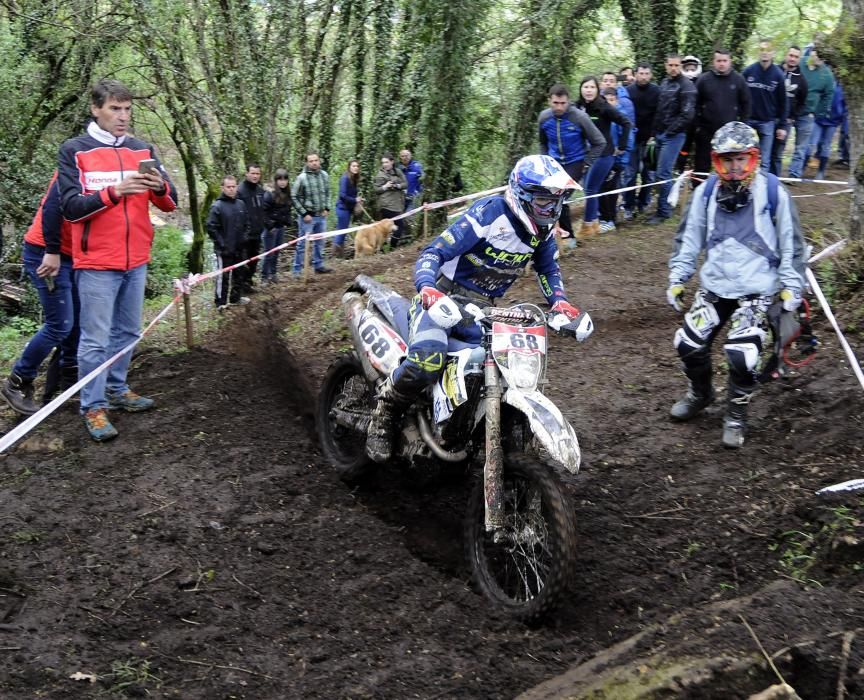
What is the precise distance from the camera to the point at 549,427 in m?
4.73

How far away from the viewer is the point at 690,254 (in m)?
6.76

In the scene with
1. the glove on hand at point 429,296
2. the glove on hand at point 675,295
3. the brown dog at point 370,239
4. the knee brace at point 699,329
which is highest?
the glove on hand at point 429,296

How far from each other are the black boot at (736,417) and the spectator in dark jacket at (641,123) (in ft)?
22.9

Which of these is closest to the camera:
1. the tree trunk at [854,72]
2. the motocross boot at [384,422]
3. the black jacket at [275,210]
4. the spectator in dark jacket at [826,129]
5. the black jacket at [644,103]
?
the motocross boot at [384,422]

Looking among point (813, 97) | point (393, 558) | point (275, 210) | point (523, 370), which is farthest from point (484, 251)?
point (813, 97)

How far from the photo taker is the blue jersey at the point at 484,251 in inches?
217

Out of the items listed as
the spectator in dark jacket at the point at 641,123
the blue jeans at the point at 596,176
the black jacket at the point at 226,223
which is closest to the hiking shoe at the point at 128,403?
the black jacket at the point at 226,223

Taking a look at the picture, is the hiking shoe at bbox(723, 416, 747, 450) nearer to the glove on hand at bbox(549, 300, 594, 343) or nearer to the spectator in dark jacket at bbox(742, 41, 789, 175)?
the glove on hand at bbox(549, 300, 594, 343)

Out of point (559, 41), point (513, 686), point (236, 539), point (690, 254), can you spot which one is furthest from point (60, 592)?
point (559, 41)

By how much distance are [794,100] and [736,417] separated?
10.6 meters

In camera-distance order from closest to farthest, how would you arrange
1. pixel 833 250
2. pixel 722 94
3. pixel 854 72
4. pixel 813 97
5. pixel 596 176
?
pixel 854 72, pixel 833 250, pixel 596 176, pixel 722 94, pixel 813 97

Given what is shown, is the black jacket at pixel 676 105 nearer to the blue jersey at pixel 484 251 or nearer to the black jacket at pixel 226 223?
the black jacket at pixel 226 223

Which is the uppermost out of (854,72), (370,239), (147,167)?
(854,72)

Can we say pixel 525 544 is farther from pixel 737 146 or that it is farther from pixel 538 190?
pixel 737 146
